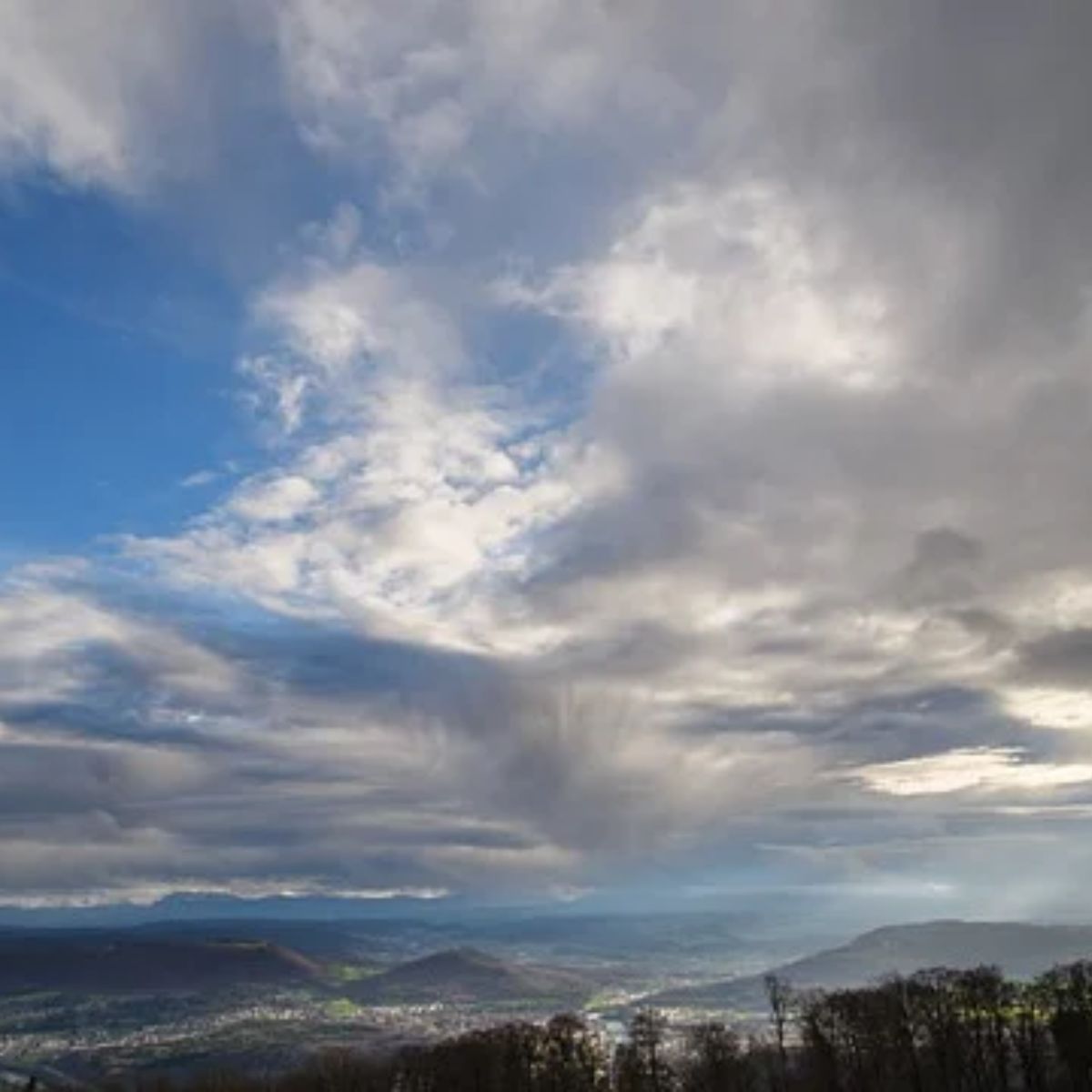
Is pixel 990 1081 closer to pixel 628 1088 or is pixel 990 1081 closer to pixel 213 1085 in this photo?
pixel 628 1088

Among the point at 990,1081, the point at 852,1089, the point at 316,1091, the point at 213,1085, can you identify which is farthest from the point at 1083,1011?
the point at 213,1085

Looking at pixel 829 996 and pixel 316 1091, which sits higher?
pixel 829 996

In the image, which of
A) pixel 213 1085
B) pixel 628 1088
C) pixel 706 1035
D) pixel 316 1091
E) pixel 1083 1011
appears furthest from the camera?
pixel 213 1085

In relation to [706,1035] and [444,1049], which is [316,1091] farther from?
[706,1035]

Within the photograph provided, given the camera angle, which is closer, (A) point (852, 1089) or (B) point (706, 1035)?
Result: (A) point (852, 1089)

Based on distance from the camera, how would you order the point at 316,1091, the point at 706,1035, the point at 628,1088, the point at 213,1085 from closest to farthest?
the point at 628,1088 → the point at 706,1035 → the point at 316,1091 → the point at 213,1085

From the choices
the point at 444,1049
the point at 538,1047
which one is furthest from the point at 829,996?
the point at 444,1049
